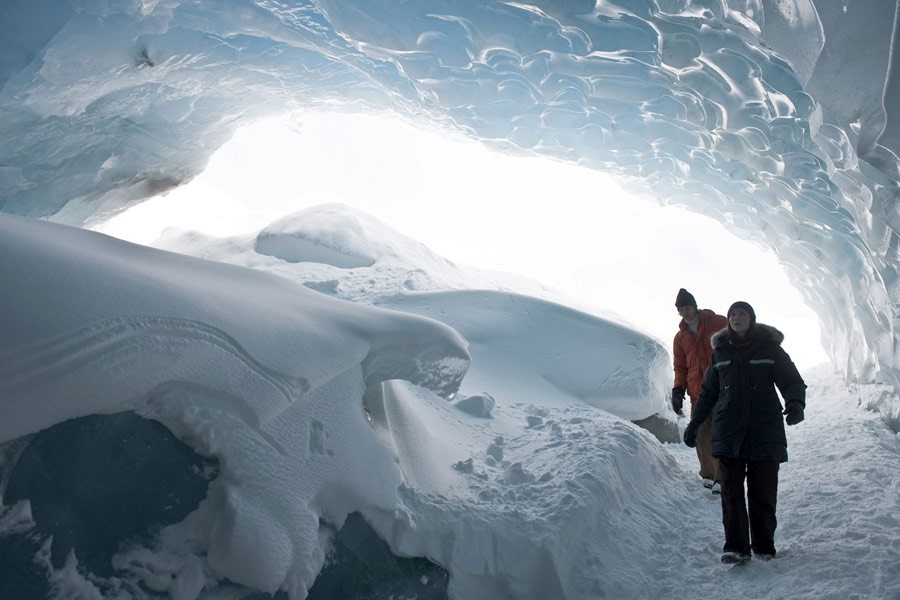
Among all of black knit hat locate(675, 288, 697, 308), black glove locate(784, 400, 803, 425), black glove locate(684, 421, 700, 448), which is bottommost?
black glove locate(684, 421, 700, 448)

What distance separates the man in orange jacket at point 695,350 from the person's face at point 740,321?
1.40m

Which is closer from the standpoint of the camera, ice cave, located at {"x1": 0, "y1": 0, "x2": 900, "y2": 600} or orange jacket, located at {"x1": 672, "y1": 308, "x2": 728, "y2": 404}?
ice cave, located at {"x1": 0, "y1": 0, "x2": 900, "y2": 600}

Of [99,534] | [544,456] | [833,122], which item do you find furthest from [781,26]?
[99,534]

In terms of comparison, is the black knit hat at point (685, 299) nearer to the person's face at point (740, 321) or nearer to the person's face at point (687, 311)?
the person's face at point (687, 311)

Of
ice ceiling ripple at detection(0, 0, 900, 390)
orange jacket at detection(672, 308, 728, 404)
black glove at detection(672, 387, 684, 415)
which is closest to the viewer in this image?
black glove at detection(672, 387, 684, 415)

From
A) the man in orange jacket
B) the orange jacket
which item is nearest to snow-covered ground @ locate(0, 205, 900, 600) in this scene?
the man in orange jacket

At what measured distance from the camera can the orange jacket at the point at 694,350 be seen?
459cm

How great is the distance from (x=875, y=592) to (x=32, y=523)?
124 inches

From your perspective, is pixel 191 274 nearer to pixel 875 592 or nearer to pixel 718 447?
pixel 718 447

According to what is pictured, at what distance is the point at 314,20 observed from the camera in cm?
695

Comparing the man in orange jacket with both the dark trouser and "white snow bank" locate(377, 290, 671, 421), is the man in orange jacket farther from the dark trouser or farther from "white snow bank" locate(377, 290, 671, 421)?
the dark trouser

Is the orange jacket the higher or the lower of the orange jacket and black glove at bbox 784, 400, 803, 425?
the lower

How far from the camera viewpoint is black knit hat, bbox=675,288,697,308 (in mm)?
4629

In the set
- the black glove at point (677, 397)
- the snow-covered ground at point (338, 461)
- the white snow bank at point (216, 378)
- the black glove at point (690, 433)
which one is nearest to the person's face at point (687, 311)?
the black glove at point (677, 397)
